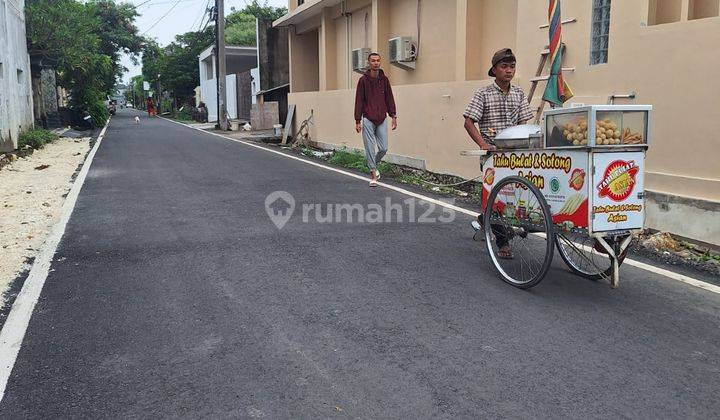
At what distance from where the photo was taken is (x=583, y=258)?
4949mm

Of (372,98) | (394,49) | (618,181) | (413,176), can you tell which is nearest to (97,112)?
(394,49)

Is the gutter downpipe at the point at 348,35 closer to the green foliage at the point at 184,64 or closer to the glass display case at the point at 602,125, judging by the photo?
the glass display case at the point at 602,125

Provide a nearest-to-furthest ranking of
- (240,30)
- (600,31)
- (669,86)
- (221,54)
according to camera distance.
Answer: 1. (669,86)
2. (600,31)
3. (221,54)
4. (240,30)

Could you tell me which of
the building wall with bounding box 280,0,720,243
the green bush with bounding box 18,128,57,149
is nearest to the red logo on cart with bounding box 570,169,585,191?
the building wall with bounding box 280,0,720,243

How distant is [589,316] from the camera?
13.3ft

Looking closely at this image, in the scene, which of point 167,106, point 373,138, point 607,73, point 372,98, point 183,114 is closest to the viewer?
point 607,73

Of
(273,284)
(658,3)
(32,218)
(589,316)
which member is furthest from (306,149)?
(589,316)

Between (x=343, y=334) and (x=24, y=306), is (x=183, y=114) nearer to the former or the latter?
(x=24, y=306)

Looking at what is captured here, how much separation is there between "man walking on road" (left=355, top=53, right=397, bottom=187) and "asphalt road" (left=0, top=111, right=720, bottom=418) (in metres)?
3.73

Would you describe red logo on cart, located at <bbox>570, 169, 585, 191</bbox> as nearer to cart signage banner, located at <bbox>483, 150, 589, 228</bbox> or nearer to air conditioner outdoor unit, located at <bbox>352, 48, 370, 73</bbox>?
cart signage banner, located at <bbox>483, 150, 589, 228</bbox>

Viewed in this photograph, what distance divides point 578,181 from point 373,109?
5966 mm

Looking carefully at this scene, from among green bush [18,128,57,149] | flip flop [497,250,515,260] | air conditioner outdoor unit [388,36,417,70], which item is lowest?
flip flop [497,250,515,260]

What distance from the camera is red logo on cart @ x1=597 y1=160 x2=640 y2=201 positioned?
4129mm

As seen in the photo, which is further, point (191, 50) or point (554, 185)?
point (191, 50)
